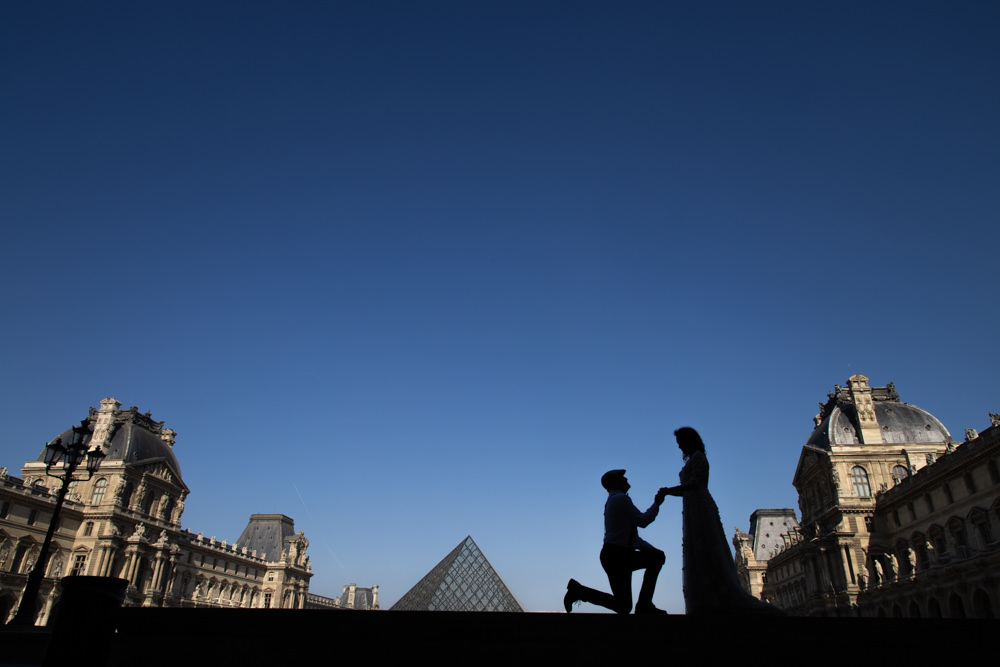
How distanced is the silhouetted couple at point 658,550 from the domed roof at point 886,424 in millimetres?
42334

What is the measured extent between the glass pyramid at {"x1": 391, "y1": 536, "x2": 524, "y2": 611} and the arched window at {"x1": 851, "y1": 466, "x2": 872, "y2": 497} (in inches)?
1072

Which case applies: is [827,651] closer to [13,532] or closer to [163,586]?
[13,532]

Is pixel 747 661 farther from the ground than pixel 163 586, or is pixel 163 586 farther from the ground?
pixel 163 586

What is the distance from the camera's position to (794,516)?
232 feet

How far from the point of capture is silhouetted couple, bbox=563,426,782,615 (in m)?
5.46

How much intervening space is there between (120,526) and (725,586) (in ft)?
170

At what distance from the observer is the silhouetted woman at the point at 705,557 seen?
522 centimetres

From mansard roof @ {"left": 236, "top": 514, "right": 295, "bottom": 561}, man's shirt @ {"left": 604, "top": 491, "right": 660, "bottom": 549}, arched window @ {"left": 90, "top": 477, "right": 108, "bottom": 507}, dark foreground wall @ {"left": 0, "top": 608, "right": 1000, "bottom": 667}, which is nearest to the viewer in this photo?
dark foreground wall @ {"left": 0, "top": 608, "right": 1000, "bottom": 667}

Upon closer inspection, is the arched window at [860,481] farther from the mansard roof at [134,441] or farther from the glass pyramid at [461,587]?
the mansard roof at [134,441]

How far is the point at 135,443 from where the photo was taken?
49.4 meters

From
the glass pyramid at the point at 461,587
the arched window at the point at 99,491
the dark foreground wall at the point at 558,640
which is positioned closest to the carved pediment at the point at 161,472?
the arched window at the point at 99,491

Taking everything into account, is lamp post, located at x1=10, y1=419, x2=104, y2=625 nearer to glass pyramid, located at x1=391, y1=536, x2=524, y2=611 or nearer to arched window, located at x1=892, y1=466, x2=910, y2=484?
glass pyramid, located at x1=391, y1=536, x2=524, y2=611

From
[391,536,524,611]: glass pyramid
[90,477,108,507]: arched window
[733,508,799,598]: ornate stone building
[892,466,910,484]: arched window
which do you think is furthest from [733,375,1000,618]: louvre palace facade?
[90,477,108,507]: arched window

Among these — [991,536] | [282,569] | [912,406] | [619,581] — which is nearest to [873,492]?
[912,406]
